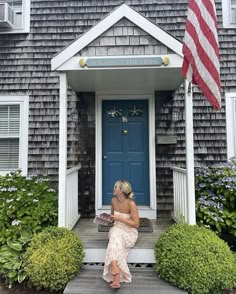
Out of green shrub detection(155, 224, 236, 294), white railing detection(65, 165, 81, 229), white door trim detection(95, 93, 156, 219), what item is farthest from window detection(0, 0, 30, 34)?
green shrub detection(155, 224, 236, 294)

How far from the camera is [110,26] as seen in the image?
3.45m

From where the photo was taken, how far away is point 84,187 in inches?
188

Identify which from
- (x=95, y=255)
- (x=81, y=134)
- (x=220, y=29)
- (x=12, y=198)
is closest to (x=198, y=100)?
(x=220, y=29)

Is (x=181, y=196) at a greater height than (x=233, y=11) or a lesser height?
lesser

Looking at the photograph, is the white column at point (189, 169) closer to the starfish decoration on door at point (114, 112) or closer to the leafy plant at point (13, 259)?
the starfish decoration on door at point (114, 112)

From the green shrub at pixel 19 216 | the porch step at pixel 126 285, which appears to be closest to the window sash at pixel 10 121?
the green shrub at pixel 19 216

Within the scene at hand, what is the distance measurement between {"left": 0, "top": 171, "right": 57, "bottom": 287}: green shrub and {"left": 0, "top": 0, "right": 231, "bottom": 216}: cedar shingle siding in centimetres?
74

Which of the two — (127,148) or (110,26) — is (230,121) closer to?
(127,148)

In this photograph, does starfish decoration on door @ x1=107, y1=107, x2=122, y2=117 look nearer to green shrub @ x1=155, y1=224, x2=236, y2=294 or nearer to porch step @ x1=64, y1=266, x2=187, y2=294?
green shrub @ x1=155, y1=224, x2=236, y2=294

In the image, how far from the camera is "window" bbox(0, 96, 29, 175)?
4.95m

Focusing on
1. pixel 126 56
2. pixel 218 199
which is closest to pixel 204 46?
pixel 126 56

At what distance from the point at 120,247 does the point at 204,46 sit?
2.48 meters

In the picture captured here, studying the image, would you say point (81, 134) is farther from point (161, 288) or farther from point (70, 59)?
point (161, 288)

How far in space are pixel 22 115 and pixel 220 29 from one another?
414 centimetres
